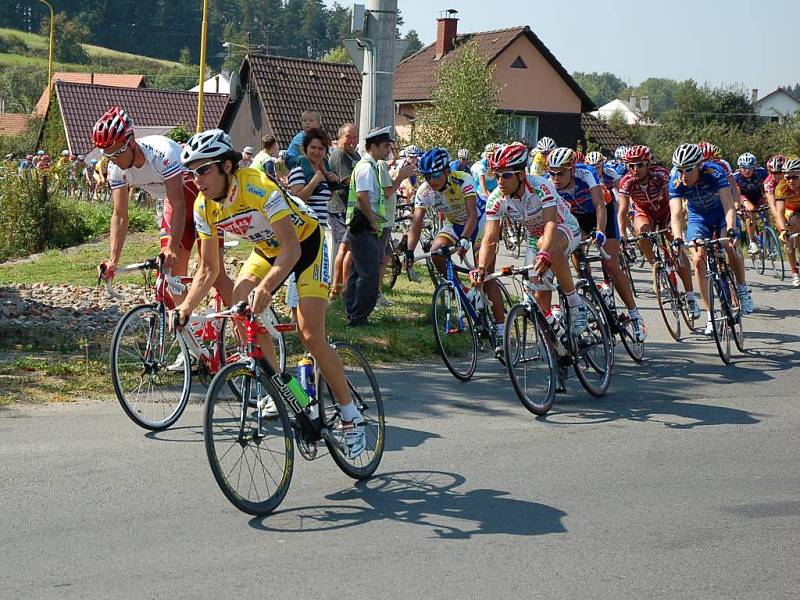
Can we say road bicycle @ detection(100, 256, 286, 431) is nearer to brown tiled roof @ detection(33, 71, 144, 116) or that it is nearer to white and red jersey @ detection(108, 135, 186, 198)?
white and red jersey @ detection(108, 135, 186, 198)

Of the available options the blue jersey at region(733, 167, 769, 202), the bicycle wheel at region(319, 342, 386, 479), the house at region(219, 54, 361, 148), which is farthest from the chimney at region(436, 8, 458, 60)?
the bicycle wheel at region(319, 342, 386, 479)

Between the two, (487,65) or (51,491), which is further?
(487,65)

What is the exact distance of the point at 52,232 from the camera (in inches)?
920

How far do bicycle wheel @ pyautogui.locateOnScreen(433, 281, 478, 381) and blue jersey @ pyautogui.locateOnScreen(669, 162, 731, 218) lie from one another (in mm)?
3239

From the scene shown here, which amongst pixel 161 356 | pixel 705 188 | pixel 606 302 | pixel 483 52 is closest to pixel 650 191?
pixel 705 188

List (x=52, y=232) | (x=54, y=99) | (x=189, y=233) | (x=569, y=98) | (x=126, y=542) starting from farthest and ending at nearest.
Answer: (x=54, y=99) < (x=569, y=98) < (x=52, y=232) < (x=189, y=233) < (x=126, y=542)

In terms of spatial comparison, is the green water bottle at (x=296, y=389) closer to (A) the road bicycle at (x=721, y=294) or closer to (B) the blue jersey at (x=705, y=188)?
(A) the road bicycle at (x=721, y=294)

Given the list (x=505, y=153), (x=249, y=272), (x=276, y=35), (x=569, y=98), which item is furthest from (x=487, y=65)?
(x=276, y=35)

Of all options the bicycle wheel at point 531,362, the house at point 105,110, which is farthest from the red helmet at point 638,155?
the house at point 105,110

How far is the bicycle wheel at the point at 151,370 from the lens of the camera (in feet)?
25.0

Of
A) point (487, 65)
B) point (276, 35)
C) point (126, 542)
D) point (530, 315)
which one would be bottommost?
point (126, 542)

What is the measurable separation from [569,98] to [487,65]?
19.0 meters

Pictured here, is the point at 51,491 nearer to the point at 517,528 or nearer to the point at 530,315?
the point at 517,528

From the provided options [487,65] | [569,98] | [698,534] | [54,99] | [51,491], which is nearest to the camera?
[698,534]
